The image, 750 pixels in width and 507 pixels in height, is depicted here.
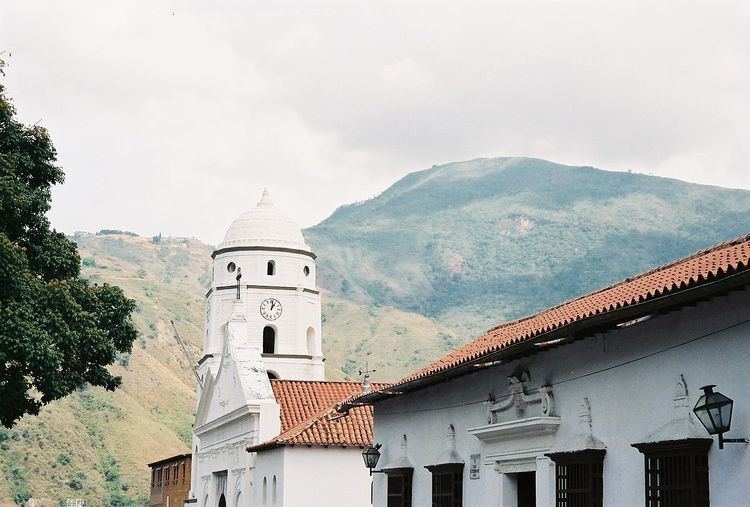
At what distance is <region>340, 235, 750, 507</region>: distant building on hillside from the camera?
11.1 meters

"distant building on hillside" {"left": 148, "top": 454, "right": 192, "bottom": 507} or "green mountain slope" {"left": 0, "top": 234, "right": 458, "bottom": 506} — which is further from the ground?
"green mountain slope" {"left": 0, "top": 234, "right": 458, "bottom": 506}

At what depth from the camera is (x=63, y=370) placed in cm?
2170

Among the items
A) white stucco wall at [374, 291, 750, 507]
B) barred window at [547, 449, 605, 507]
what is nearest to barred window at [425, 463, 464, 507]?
white stucco wall at [374, 291, 750, 507]

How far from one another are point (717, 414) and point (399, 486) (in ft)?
39.1

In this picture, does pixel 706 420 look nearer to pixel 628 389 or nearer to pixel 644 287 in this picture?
pixel 628 389

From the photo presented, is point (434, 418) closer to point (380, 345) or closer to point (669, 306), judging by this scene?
point (669, 306)

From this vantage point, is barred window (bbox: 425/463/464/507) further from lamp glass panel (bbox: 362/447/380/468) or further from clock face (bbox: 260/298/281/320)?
clock face (bbox: 260/298/281/320)

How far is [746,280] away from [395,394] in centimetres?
1252

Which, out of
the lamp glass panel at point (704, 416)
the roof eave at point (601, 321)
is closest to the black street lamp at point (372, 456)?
the roof eave at point (601, 321)

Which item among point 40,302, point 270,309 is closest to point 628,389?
point 40,302

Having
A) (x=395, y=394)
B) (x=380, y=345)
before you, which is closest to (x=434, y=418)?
(x=395, y=394)

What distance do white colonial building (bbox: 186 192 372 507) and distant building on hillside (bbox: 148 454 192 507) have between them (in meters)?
3.34

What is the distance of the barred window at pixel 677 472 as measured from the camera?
11.4 m

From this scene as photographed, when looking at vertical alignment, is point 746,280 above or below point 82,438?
below
